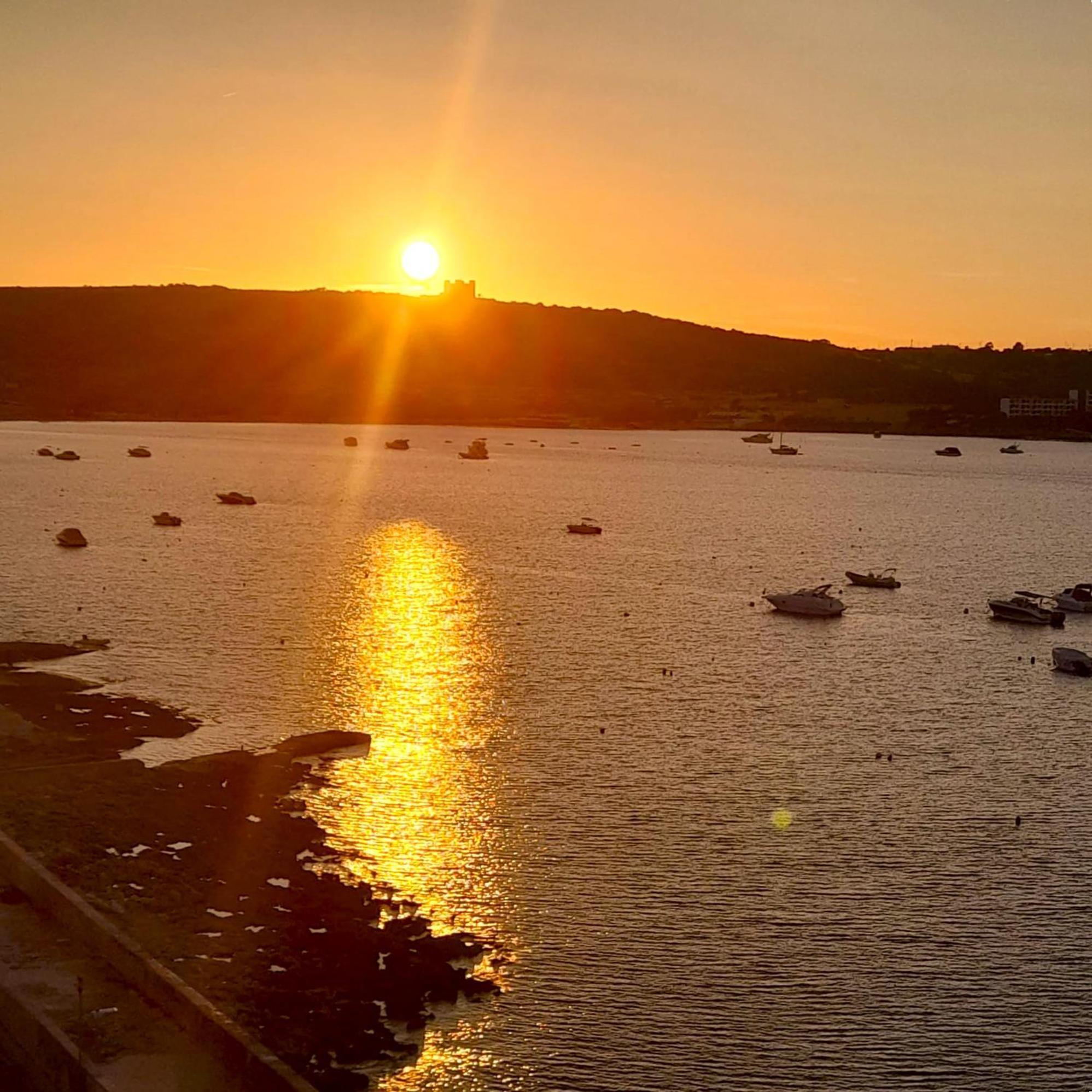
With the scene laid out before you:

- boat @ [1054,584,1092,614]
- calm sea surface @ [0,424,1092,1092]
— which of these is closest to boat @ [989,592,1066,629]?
calm sea surface @ [0,424,1092,1092]

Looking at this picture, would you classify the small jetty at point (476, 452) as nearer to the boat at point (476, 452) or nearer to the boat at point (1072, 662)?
the boat at point (476, 452)

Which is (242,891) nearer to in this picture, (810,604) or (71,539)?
(810,604)

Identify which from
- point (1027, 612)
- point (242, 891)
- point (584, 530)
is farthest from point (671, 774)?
point (584, 530)

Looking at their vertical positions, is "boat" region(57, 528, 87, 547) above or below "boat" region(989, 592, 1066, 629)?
above

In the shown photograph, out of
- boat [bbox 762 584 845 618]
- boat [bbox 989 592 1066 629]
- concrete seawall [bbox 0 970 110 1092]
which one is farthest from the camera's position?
boat [bbox 762 584 845 618]

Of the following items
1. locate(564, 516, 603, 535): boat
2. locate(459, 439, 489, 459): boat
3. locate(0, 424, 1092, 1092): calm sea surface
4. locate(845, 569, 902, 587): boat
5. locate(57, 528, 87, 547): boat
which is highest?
locate(459, 439, 489, 459): boat

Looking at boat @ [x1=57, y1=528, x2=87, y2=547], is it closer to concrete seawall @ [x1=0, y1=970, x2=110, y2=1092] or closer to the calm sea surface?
the calm sea surface

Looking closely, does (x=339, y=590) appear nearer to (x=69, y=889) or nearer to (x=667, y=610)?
(x=667, y=610)

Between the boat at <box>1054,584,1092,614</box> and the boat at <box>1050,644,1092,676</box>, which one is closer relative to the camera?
the boat at <box>1050,644,1092,676</box>
